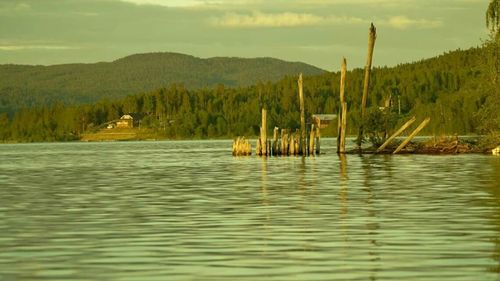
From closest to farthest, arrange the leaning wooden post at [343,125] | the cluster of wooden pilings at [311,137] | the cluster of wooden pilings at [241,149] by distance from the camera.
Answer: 1. the leaning wooden post at [343,125]
2. the cluster of wooden pilings at [311,137]
3. the cluster of wooden pilings at [241,149]

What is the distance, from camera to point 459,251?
61.7 ft

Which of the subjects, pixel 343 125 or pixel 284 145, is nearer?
pixel 343 125

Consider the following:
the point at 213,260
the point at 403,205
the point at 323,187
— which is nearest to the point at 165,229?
the point at 213,260

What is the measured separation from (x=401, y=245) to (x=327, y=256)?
6.30ft

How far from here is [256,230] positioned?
2300 cm

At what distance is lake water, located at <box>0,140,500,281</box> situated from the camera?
1711 centimetres

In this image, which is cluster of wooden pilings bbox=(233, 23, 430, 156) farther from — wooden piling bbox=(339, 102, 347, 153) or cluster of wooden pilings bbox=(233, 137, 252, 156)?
cluster of wooden pilings bbox=(233, 137, 252, 156)

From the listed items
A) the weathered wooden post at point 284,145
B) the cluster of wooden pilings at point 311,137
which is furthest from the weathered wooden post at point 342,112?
the weathered wooden post at point 284,145

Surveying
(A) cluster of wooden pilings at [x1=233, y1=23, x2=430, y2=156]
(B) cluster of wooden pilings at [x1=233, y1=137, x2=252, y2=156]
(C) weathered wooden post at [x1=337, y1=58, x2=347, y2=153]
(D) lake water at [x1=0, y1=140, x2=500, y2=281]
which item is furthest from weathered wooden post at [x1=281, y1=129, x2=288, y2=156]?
(D) lake water at [x1=0, y1=140, x2=500, y2=281]

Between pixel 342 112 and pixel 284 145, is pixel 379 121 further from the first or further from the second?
pixel 284 145

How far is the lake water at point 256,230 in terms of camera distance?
56.1 feet

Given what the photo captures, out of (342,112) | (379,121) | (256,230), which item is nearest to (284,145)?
(342,112)

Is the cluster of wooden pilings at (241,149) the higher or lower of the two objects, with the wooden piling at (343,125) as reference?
lower

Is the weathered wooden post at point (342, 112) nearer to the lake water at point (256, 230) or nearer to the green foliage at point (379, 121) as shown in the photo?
the green foliage at point (379, 121)
